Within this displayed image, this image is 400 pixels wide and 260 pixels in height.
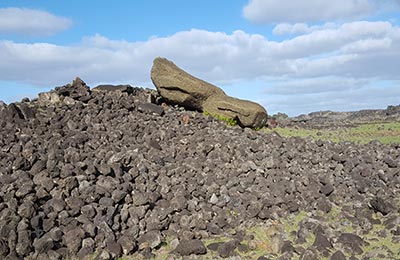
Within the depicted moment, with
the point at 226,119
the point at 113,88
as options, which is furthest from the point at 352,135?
the point at 113,88

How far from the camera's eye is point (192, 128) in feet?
46.5

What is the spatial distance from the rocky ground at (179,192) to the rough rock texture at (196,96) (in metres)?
3.73

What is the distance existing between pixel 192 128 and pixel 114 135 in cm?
263

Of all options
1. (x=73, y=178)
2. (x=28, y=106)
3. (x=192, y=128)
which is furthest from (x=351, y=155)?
(x=28, y=106)

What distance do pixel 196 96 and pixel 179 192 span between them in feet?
26.8

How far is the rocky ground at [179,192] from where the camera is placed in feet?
28.6

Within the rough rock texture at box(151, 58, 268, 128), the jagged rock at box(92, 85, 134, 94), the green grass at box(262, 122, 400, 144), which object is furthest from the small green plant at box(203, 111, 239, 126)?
the jagged rock at box(92, 85, 134, 94)

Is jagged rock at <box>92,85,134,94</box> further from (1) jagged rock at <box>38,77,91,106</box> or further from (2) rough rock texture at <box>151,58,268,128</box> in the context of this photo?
(2) rough rock texture at <box>151,58,268,128</box>

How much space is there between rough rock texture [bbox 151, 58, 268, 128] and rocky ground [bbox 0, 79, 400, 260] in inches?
147

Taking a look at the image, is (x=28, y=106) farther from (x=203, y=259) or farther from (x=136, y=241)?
(x=203, y=259)

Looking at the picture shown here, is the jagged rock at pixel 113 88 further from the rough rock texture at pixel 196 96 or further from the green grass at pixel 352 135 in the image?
the green grass at pixel 352 135

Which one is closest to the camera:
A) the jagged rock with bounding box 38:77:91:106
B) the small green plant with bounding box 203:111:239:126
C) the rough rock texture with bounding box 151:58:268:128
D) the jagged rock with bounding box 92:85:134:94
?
the jagged rock with bounding box 38:77:91:106

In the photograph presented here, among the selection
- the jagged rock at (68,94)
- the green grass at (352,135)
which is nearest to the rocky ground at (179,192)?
the jagged rock at (68,94)

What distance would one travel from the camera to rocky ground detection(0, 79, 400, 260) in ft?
28.6
